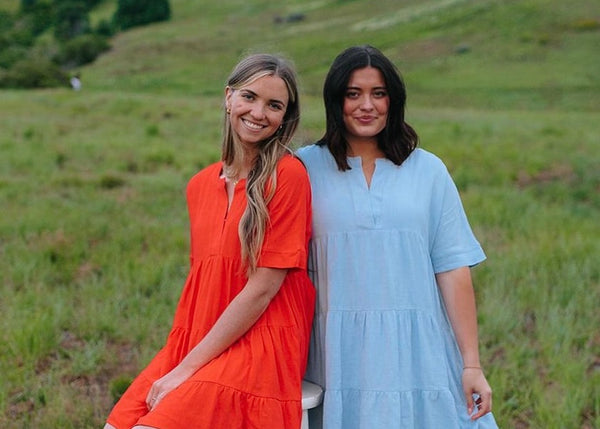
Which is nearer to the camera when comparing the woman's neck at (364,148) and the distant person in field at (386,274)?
the distant person in field at (386,274)

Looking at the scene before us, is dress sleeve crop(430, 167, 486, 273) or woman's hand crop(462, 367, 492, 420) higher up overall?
dress sleeve crop(430, 167, 486, 273)

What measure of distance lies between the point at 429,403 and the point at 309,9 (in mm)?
60997

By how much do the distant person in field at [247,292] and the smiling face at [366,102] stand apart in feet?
0.66

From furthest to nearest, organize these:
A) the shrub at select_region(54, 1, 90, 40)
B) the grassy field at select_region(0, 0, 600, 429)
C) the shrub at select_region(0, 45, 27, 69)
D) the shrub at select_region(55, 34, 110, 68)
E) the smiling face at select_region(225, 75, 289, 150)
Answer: the shrub at select_region(54, 1, 90, 40) → the shrub at select_region(55, 34, 110, 68) → the shrub at select_region(0, 45, 27, 69) → the grassy field at select_region(0, 0, 600, 429) → the smiling face at select_region(225, 75, 289, 150)

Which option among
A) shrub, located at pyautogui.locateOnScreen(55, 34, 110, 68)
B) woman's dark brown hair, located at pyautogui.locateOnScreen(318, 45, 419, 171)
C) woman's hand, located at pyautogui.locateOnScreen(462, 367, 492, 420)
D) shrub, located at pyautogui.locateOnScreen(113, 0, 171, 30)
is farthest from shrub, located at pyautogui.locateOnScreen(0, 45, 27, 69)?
woman's hand, located at pyautogui.locateOnScreen(462, 367, 492, 420)

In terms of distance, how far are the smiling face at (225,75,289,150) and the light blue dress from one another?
0.31m

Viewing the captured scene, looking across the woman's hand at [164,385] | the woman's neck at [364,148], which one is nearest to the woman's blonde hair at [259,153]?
the woman's neck at [364,148]

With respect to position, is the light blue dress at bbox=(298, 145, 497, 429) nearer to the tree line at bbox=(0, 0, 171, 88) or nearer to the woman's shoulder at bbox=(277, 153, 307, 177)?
the woman's shoulder at bbox=(277, 153, 307, 177)

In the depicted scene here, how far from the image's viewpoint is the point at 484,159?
11.8m

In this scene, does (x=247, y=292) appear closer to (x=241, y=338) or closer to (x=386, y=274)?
(x=241, y=338)

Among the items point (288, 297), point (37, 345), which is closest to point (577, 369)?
point (288, 297)

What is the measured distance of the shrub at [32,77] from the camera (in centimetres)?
3241

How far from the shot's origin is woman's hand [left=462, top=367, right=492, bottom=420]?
9.55 feet

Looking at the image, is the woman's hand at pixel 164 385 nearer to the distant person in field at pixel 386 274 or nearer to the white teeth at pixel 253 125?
A: the distant person in field at pixel 386 274
